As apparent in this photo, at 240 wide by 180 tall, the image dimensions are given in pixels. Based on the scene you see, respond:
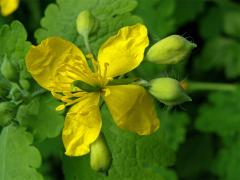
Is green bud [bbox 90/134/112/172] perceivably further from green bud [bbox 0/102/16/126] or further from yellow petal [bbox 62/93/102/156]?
green bud [bbox 0/102/16/126]

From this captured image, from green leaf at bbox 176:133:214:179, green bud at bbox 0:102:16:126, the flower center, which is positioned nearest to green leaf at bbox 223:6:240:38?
green leaf at bbox 176:133:214:179

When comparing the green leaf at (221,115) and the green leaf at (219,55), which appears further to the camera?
the green leaf at (219,55)

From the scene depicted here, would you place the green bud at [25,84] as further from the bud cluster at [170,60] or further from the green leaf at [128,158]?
the bud cluster at [170,60]

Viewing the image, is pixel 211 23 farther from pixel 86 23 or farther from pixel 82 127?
pixel 82 127

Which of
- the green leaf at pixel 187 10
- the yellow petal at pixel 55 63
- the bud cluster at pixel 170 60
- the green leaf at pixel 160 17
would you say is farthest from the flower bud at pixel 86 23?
the green leaf at pixel 187 10

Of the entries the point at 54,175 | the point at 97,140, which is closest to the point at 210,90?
the point at 54,175

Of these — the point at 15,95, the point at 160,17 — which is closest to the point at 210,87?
the point at 160,17
